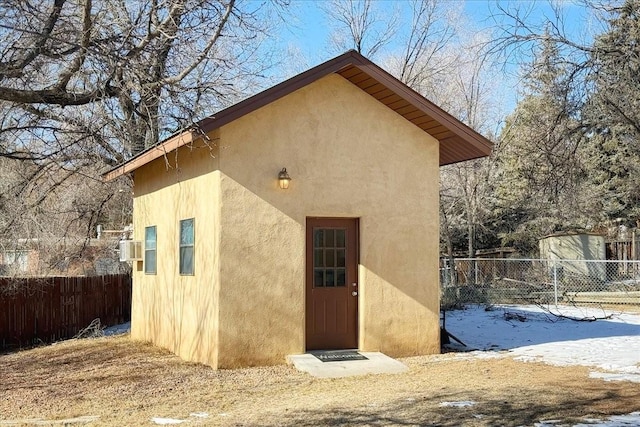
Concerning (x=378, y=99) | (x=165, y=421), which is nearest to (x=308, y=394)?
(x=165, y=421)

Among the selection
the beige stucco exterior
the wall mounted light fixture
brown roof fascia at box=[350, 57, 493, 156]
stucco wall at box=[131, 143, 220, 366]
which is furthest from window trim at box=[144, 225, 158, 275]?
brown roof fascia at box=[350, 57, 493, 156]

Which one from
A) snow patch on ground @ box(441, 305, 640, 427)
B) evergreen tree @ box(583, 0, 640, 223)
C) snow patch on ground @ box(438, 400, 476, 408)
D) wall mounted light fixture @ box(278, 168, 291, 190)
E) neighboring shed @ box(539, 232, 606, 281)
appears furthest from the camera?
neighboring shed @ box(539, 232, 606, 281)

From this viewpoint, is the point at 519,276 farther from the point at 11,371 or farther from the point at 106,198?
the point at 11,371

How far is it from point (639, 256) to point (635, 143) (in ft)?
56.9

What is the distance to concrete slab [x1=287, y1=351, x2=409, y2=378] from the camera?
970cm

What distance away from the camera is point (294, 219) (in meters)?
10.9

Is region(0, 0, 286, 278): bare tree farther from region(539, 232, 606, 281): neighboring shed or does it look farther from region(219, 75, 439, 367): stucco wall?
region(539, 232, 606, 281): neighboring shed

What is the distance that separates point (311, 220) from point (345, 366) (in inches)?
97.3

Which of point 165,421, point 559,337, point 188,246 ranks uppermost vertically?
point 188,246

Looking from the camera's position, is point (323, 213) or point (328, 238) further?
point (328, 238)

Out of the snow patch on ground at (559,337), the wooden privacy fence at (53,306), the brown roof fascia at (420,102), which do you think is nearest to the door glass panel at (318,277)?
the snow patch on ground at (559,337)

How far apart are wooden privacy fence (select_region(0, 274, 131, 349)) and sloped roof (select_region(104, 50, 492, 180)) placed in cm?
546

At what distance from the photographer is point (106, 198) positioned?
1958 cm

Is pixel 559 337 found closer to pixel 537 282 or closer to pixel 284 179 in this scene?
pixel 284 179
